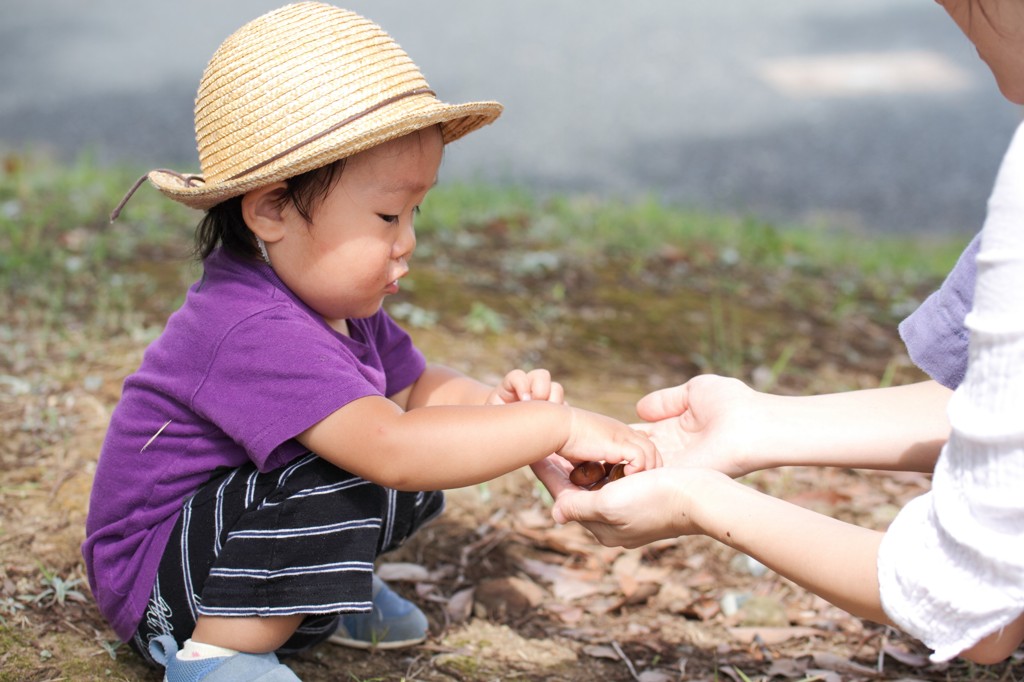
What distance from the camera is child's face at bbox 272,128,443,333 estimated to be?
1.97 metres

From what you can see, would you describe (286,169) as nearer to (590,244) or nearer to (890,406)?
(890,406)

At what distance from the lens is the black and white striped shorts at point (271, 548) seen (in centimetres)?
189

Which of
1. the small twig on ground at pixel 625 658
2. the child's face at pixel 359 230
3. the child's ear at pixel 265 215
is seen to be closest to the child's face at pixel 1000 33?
the child's face at pixel 359 230

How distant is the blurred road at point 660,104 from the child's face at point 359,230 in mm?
5256

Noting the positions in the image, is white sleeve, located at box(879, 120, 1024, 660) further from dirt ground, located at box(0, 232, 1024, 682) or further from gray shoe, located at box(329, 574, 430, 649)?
gray shoe, located at box(329, 574, 430, 649)

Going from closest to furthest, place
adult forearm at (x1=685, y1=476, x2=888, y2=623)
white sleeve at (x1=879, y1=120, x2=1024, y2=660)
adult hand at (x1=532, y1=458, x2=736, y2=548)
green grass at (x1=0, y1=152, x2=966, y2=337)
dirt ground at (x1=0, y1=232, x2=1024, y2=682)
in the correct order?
1. white sleeve at (x1=879, y1=120, x2=1024, y2=660)
2. adult forearm at (x1=685, y1=476, x2=888, y2=623)
3. adult hand at (x1=532, y1=458, x2=736, y2=548)
4. dirt ground at (x1=0, y1=232, x2=1024, y2=682)
5. green grass at (x1=0, y1=152, x2=966, y2=337)

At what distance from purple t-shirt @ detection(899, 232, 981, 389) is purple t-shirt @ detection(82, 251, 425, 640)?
995 mm

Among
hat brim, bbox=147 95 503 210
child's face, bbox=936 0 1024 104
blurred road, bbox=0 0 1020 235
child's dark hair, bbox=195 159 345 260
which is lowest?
blurred road, bbox=0 0 1020 235

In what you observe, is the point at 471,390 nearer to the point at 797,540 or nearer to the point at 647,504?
the point at 647,504

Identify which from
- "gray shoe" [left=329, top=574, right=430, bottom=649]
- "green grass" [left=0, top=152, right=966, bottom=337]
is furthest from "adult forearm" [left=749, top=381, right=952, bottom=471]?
"green grass" [left=0, top=152, right=966, bottom=337]

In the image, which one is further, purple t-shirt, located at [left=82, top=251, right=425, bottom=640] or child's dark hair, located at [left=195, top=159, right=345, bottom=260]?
child's dark hair, located at [left=195, top=159, right=345, bottom=260]

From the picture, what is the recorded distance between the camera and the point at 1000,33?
1.58m

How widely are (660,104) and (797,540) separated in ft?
28.9

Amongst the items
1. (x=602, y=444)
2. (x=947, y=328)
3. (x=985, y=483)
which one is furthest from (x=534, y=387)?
(x=985, y=483)
